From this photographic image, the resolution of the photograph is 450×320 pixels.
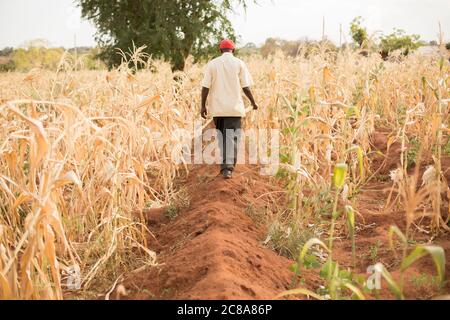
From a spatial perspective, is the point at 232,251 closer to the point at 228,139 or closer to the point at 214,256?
the point at 214,256

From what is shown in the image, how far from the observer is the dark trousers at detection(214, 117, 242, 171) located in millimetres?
4828

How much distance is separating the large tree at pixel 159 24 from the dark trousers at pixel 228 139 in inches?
337

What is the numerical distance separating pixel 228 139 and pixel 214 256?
2.14 metres

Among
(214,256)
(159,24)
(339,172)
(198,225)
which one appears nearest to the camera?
(339,172)

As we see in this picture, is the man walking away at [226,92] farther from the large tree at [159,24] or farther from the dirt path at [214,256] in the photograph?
the large tree at [159,24]

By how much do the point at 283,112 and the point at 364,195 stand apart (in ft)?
4.80

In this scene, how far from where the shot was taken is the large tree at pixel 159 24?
43.8ft

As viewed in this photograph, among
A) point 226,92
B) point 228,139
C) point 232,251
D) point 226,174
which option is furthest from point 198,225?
point 226,92

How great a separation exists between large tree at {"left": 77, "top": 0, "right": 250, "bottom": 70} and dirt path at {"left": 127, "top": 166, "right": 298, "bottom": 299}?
31.4ft

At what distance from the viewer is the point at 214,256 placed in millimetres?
2879

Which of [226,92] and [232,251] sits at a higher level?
[226,92]
